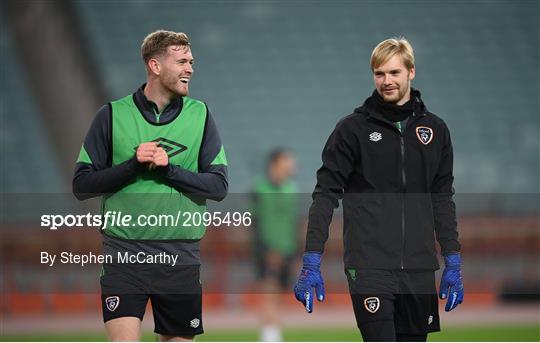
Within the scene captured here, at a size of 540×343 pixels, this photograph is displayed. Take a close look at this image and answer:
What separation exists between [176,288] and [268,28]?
41.0ft

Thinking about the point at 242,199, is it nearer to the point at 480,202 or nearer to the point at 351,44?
the point at 480,202

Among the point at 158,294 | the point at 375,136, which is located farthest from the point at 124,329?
the point at 375,136

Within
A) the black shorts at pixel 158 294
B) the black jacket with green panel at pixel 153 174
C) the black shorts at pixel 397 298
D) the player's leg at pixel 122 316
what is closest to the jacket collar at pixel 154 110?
the black jacket with green panel at pixel 153 174

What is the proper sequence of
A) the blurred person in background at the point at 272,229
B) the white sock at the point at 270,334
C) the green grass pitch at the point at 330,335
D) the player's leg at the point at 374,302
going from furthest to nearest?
the blurred person in background at the point at 272,229
the green grass pitch at the point at 330,335
the white sock at the point at 270,334
the player's leg at the point at 374,302

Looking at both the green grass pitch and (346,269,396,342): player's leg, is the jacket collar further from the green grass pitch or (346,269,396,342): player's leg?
the green grass pitch

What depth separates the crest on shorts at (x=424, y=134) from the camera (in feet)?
13.5

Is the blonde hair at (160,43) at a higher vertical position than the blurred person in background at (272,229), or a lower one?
lower

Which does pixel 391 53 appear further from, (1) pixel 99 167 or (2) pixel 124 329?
(2) pixel 124 329

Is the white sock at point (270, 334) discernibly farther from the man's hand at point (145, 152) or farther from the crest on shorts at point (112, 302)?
the man's hand at point (145, 152)

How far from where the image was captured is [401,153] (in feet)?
13.4

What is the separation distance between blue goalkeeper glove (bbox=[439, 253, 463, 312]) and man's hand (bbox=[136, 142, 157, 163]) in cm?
122

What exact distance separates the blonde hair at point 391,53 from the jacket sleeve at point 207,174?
69 centimetres

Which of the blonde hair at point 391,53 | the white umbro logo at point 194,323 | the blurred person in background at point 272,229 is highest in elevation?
the blurred person in background at point 272,229

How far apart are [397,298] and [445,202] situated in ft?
1.40
